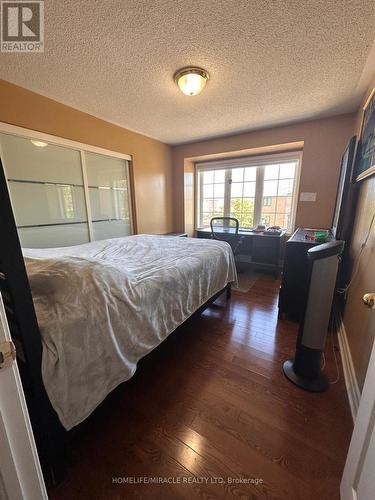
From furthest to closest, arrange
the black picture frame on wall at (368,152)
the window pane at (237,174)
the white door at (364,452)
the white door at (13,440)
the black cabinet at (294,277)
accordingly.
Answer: the window pane at (237,174), the black cabinet at (294,277), the black picture frame on wall at (368,152), the white door at (364,452), the white door at (13,440)

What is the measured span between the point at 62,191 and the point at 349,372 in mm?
3299

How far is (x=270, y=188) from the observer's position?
370 cm

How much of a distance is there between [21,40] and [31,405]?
2.26 m

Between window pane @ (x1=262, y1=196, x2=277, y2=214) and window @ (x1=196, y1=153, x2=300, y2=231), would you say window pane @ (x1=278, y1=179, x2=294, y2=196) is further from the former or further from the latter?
window pane @ (x1=262, y1=196, x2=277, y2=214)

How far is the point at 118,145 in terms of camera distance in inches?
118

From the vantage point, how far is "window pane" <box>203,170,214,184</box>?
14.1 feet

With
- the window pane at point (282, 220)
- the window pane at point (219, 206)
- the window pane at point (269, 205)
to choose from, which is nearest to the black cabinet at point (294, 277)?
the window pane at point (282, 220)

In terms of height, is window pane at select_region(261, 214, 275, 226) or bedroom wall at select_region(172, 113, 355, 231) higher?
bedroom wall at select_region(172, 113, 355, 231)

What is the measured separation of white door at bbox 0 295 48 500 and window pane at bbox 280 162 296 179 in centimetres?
402

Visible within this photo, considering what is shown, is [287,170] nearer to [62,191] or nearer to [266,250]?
[266,250]

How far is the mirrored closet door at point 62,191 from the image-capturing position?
2.09m

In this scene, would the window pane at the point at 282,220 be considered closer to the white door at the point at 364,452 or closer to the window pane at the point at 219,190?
the window pane at the point at 219,190

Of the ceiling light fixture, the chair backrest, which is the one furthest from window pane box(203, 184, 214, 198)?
the ceiling light fixture

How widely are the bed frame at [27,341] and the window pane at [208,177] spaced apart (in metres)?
4.08
